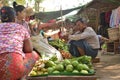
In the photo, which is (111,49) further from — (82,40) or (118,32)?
(82,40)

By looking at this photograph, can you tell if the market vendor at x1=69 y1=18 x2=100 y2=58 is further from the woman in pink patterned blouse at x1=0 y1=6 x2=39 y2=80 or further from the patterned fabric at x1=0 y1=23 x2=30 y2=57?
the patterned fabric at x1=0 y1=23 x2=30 y2=57

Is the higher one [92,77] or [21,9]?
[21,9]

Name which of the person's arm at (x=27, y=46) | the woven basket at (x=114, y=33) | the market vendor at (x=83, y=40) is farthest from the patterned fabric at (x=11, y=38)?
the woven basket at (x=114, y=33)

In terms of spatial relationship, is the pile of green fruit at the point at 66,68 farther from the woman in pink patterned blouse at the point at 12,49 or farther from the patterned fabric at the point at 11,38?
the patterned fabric at the point at 11,38

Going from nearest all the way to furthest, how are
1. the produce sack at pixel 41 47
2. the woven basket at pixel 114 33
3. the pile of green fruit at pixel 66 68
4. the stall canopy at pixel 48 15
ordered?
the pile of green fruit at pixel 66 68 < the produce sack at pixel 41 47 < the woven basket at pixel 114 33 < the stall canopy at pixel 48 15

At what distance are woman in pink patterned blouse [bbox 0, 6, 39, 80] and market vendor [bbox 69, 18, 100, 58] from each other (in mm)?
3440

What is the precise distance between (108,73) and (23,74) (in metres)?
3.96

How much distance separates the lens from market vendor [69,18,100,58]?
7179 mm

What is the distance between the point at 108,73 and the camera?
7336 mm

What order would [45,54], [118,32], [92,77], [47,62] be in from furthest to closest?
[118,32], [45,54], [47,62], [92,77]

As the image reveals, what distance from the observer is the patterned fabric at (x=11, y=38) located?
3.57 meters

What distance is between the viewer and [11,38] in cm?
362

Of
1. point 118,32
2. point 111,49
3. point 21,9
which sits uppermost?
point 21,9

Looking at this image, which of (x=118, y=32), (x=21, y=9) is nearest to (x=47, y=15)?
(x=118, y=32)
